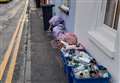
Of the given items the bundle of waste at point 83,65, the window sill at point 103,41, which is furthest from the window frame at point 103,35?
the bundle of waste at point 83,65

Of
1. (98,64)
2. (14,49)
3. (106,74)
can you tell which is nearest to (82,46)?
(98,64)

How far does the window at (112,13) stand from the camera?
4.60 m

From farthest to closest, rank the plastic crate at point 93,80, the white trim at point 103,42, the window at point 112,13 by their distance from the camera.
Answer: the window at point 112,13 < the white trim at point 103,42 < the plastic crate at point 93,80

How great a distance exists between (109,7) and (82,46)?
1518 mm

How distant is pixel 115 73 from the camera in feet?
13.0

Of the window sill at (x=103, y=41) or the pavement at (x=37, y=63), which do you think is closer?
the window sill at (x=103, y=41)

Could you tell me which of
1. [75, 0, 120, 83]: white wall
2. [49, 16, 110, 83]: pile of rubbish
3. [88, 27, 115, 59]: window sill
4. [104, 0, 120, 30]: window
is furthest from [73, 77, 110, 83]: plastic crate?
[104, 0, 120, 30]: window

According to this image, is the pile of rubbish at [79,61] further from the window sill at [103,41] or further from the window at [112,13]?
the window at [112,13]

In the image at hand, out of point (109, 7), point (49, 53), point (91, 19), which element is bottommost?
point (49, 53)

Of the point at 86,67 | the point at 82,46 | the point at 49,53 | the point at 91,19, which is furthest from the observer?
the point at 49,53

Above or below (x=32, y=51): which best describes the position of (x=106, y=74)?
above

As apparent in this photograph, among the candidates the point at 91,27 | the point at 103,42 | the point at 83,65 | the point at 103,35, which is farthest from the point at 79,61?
the point at 91,27

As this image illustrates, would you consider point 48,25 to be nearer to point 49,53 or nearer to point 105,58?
point 49,53

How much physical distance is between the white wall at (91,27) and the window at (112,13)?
8.7 inches
